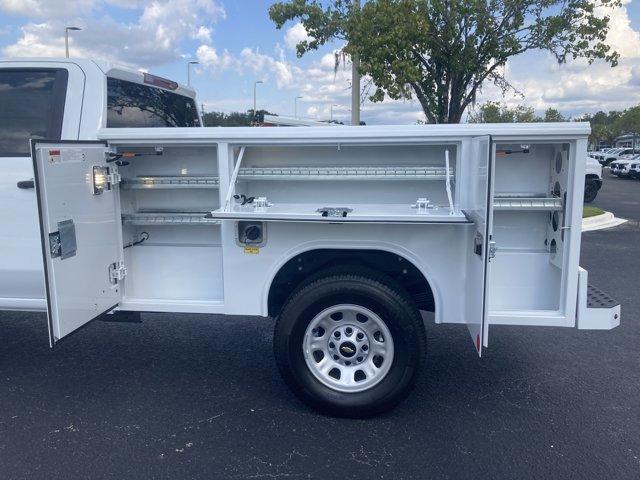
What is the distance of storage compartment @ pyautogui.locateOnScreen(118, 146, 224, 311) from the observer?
4.22 meters

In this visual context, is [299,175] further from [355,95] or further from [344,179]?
[355,95]

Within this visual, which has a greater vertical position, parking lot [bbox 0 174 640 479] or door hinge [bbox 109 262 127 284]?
door hinge [bbox 109 262 127 284]

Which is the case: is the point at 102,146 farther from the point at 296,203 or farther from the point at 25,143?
the point at 296,203

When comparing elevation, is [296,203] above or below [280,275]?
above

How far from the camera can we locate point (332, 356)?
3834mm

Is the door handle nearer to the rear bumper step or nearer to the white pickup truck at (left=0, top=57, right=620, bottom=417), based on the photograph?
the white pickup truck at (left=0, top=57, right=620, bottom=417)

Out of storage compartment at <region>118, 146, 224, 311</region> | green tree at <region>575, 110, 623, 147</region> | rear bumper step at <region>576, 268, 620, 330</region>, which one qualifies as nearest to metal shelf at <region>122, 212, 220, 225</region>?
storage compartment at <region>118, 146, 224, 311</region>

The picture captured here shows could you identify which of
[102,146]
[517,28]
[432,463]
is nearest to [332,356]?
[432,463]

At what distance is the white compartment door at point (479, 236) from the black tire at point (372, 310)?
366mm

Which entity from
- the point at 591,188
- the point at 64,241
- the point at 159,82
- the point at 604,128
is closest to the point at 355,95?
the point at 159,82

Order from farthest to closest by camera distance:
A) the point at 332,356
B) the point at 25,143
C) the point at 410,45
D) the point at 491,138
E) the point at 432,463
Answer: the point at 410,45, the point at 25,143, the point at 332,356, the point at 432,463, the point at 491,138

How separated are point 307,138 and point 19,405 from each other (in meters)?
2.71

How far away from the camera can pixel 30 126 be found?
13.4 feet

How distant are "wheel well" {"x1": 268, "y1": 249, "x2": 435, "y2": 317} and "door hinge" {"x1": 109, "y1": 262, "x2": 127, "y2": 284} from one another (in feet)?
3.47
